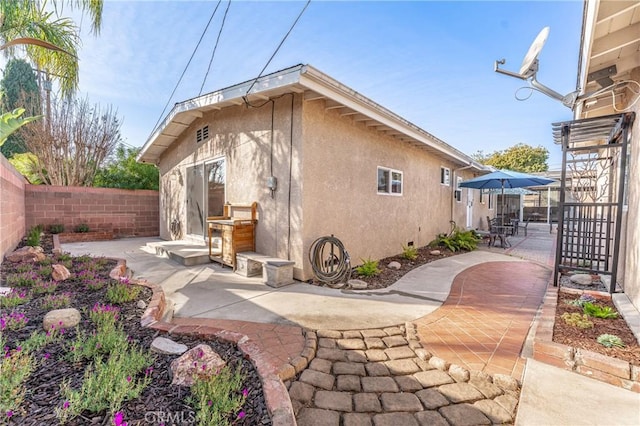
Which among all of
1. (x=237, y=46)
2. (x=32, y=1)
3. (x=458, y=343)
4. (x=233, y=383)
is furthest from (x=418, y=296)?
(x=32, y=1)

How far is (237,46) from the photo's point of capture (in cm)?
696

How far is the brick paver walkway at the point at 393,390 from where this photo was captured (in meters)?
2.04

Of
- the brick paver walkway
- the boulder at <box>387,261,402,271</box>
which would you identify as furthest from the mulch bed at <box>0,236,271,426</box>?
the boulder at <box>387,261,402,271</box>

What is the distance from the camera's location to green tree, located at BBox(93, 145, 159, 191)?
12.6 meters

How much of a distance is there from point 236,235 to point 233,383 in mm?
4281

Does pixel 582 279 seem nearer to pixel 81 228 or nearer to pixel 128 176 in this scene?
pixel 81 228

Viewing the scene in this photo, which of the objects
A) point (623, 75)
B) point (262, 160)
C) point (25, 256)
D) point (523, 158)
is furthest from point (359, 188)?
point (523, 158)

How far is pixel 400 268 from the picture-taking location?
6.91 metres

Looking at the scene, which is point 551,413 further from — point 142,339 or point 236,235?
point 236,235

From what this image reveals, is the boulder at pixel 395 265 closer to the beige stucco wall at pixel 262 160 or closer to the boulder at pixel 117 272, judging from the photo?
the beige stucco wall at pixel 262 160

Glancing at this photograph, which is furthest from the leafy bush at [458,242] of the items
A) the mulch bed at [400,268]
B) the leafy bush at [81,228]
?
the leafy bush at [81,228]

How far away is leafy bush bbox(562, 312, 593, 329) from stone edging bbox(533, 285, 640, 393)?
487 millimetres

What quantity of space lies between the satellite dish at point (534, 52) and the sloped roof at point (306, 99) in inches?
99.5

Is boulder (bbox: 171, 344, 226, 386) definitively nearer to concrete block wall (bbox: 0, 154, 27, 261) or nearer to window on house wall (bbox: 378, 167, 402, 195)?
concrete block wall (bbox: 0, 154, 27, 261)
